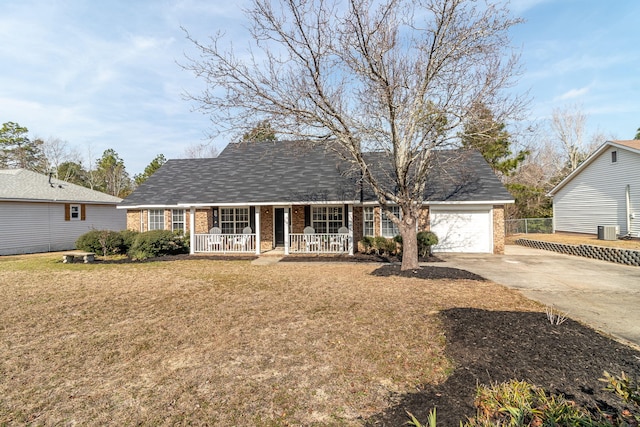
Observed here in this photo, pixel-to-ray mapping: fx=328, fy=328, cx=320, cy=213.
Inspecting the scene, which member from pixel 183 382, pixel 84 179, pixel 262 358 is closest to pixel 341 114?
pixel 262 358

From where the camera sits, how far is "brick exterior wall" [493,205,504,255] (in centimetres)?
1518

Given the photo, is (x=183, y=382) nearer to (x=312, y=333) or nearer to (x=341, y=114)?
(x=312, y=333)

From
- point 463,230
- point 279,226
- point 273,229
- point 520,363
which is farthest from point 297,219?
point 520,363

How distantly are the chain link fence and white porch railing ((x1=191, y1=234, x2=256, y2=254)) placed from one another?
Answer: 19764mm

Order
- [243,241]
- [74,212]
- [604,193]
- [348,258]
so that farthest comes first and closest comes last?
[74,212], [604,193], [243,241], [348,258]

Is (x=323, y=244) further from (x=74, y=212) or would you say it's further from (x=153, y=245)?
(x=74, y=212)

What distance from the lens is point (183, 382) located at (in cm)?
381

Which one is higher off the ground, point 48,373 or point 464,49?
point 464,49

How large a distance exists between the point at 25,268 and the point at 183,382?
12.6 metres

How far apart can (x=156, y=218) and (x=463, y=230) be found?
51.7 ft

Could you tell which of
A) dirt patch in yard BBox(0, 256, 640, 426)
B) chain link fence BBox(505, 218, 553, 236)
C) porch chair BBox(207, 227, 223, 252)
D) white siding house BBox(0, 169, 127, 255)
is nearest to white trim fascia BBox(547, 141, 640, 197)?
chain link fence BBox(505, 218, 553, 236)

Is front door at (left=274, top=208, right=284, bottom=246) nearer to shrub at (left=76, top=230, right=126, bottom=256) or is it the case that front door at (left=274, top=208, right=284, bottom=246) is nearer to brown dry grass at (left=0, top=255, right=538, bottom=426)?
shrub at (left=76, top=230, right=126, bottom=256)

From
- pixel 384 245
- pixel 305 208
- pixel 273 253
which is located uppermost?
pixel 305 208

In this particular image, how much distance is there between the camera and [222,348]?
15.6 ft
